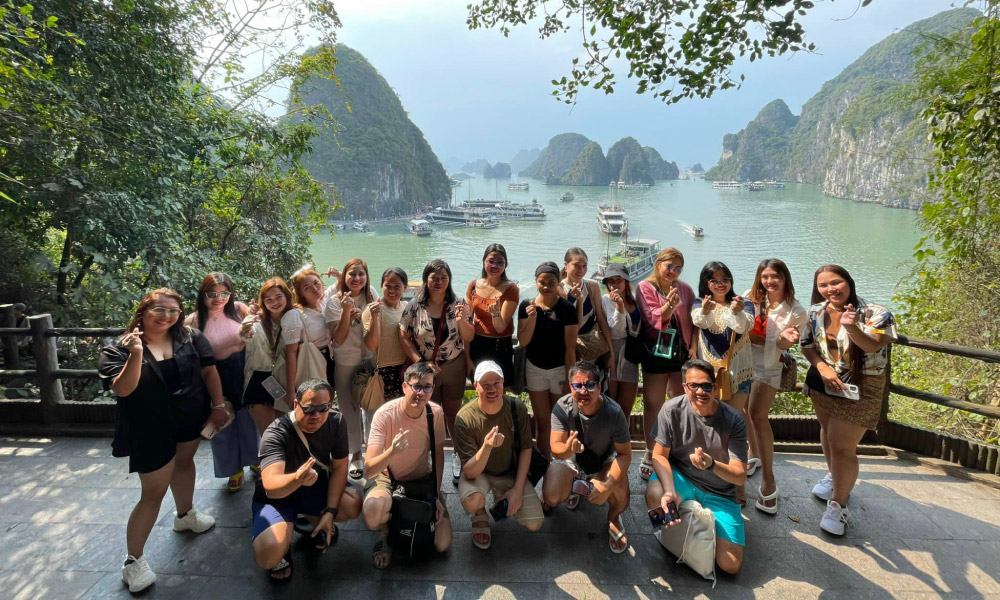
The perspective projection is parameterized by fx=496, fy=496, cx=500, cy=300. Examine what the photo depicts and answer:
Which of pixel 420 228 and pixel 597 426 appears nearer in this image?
pixel 597 426

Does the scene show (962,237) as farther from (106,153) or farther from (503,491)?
(106,153)

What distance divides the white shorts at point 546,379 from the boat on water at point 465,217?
57.0m

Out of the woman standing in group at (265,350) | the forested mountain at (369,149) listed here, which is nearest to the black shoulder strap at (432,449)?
the woman standing in group at (265,350)

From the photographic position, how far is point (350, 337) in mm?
3264

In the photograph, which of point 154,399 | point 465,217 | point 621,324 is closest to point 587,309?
point 621,324

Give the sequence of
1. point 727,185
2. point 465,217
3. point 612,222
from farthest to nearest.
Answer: point 727,185 < point 465,217 < point 612,222

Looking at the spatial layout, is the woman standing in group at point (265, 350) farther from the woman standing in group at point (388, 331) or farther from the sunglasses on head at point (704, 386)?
the sunglasses on head at point (704, 386)

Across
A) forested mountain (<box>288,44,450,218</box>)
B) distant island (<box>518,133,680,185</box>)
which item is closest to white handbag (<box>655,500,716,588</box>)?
forested mountain (<box>288,44,450,218</box>)

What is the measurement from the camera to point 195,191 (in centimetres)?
646

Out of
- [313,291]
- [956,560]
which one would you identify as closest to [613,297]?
[313,291]

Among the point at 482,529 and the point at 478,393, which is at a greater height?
the point at 478,393

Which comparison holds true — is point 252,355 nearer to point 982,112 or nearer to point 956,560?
point 956,560

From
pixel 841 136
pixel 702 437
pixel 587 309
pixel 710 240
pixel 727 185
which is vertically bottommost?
pixel 710 240

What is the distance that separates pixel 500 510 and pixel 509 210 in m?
65.3
